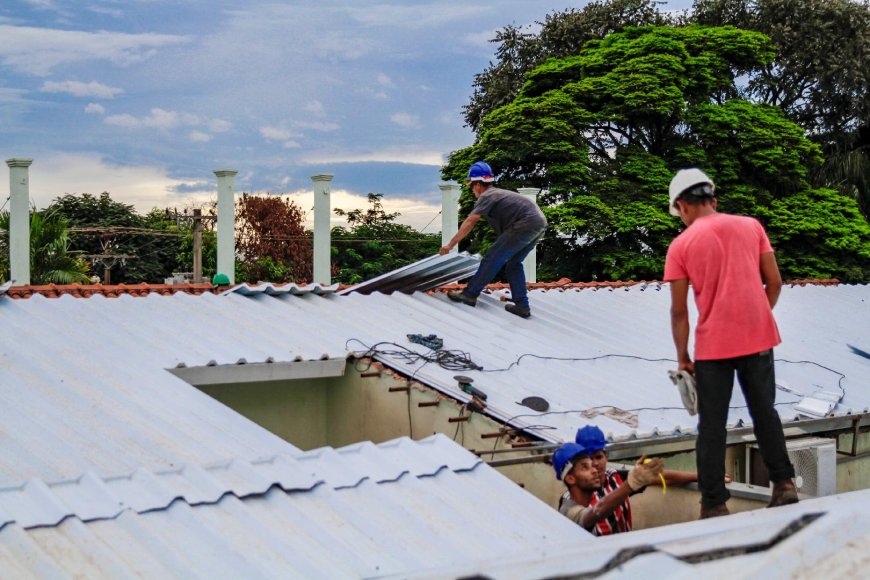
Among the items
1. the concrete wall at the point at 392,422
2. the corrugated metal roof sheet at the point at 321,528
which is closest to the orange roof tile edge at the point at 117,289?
the concrete wall at the point at 392,422

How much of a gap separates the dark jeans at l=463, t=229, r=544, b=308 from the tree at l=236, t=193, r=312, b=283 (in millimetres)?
26077

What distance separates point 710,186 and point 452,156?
2868 centimetres

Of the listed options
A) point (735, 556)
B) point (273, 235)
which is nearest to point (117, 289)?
point (735, 556)

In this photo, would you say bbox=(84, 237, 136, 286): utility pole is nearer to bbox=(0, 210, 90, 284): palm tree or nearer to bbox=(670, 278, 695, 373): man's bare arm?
bbox=(0, 210, 90, 284): palm tree

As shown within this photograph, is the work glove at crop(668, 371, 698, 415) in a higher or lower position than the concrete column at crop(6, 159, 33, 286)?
lower

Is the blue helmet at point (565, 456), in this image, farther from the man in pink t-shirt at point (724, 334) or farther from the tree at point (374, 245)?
the tree at point (374, 245)

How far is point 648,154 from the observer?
31.7 meters

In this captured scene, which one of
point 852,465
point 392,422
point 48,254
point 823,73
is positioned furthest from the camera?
point 823,73

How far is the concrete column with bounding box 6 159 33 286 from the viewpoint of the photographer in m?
17.9

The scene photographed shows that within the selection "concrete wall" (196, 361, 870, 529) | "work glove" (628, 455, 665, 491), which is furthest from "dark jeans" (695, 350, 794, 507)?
"concrete wall" (196, 361, 870, 529)

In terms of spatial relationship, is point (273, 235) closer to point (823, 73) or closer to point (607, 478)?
point (823, 73)

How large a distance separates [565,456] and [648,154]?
88.8ft

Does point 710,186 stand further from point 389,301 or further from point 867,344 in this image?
point 867,344

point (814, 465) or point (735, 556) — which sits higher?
point (735, 556)
